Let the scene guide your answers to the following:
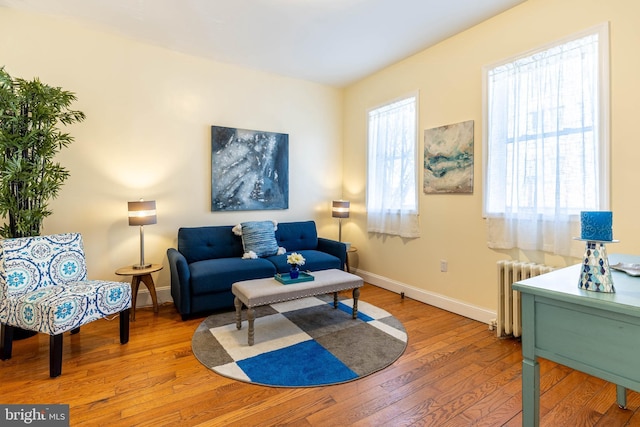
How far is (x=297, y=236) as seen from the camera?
4207 millimetres

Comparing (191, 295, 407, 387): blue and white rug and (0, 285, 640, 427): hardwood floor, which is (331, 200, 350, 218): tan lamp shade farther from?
(0, 285, 640, 427): hardwood floor

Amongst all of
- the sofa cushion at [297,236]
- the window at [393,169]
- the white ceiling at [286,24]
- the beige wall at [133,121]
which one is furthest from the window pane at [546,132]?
A: the beige wall at [133,121]

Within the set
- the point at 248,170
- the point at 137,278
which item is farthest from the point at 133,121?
the point at 137,278

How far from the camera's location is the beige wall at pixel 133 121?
10.1 ft

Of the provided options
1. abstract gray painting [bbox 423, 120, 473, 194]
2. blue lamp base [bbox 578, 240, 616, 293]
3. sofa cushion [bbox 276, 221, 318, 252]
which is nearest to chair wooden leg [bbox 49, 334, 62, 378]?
sofa cushion [bbox 276, 221, 318, 252]

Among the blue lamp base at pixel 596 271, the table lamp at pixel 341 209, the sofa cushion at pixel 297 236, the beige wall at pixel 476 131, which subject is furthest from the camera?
the table lamp at pixel 341 209

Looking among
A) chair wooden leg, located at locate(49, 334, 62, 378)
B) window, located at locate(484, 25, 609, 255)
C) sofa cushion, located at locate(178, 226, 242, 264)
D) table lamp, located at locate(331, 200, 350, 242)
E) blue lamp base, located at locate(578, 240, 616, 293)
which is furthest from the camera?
table lamp, located at locate(331, 200, 350, 242)

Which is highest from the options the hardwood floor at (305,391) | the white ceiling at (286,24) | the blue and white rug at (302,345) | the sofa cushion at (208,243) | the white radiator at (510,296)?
the white ceiling at (286,24)

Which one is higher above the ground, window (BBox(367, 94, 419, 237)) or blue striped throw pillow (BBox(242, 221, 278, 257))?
window (BBox(367, 94, 419, 237))

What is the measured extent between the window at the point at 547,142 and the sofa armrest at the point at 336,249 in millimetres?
1652

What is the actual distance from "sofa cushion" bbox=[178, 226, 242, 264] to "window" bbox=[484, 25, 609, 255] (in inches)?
109

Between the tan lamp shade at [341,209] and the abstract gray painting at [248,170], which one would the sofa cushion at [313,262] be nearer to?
the tan lamp shade at [341,209]

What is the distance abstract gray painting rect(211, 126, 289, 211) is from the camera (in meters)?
3.89

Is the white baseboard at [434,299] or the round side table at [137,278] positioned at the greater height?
the round side table at [137,278]
